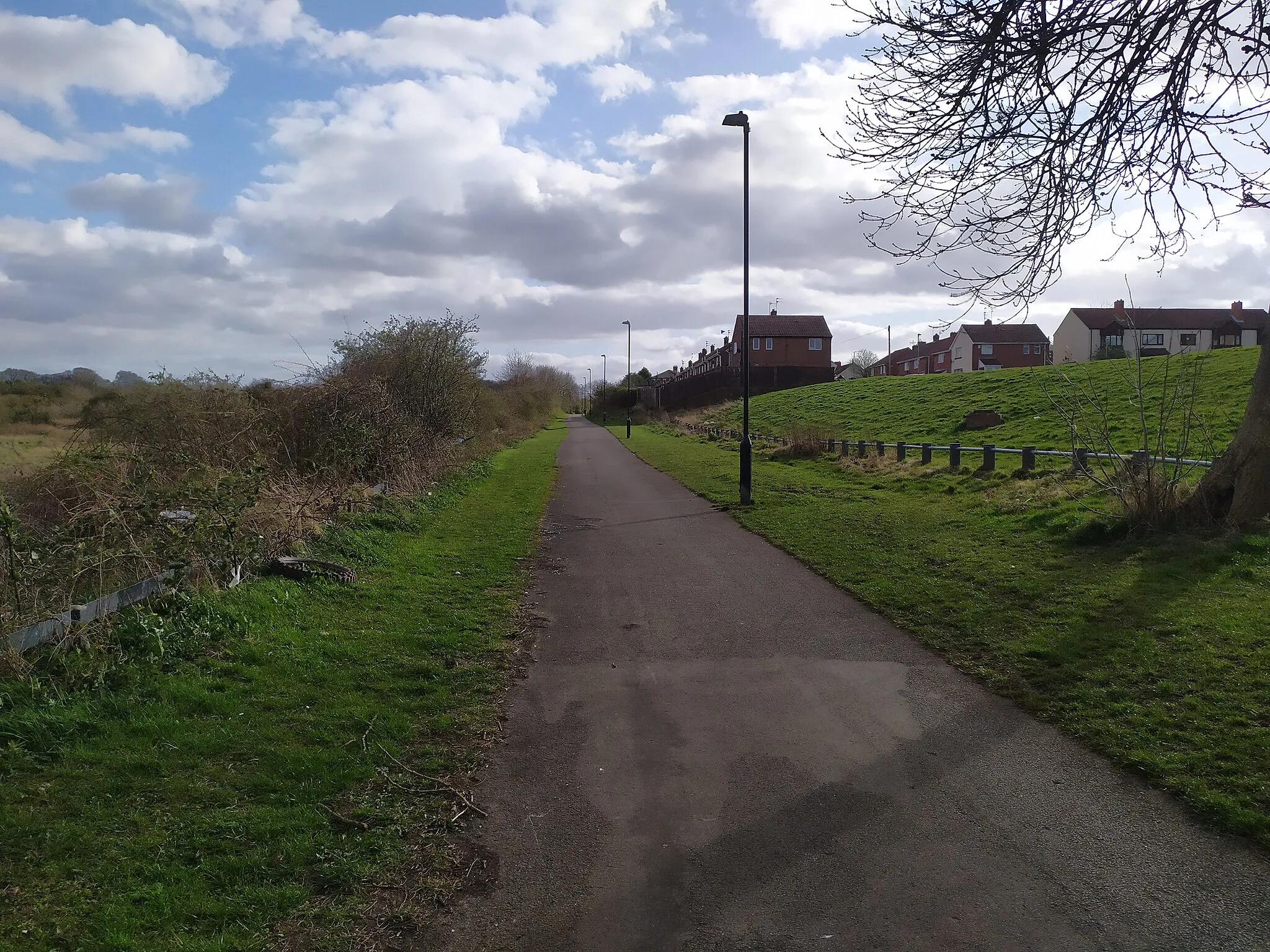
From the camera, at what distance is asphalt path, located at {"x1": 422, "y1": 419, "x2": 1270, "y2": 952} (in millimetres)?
3191

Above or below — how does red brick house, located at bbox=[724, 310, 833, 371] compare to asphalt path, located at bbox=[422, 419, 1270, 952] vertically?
above

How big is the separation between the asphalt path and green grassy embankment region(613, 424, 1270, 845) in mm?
340

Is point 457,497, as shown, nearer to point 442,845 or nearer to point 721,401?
point 442,845

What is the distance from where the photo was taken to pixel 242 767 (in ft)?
15.0

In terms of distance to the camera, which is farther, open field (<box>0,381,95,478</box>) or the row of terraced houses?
the row of terraced houses

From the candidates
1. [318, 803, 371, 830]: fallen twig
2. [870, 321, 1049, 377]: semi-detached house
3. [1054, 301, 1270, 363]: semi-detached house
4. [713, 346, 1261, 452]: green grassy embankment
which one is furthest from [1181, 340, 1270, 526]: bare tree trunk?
[870, 321, 1049, 377]: semi-detached house

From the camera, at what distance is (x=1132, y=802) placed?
4090mm

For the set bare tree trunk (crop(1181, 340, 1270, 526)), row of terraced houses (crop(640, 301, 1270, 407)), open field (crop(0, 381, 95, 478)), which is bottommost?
bare tree trunk (crop(1181, 340, 1270, 526))

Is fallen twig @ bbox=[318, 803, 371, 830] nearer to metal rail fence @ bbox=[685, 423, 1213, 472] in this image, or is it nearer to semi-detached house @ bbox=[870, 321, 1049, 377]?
metal rail fence @ bbox=[685, 423, 1213, 472]

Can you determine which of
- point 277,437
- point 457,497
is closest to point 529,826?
point 277,437

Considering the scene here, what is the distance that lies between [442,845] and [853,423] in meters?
38.3

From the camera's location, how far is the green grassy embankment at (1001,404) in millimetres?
23578

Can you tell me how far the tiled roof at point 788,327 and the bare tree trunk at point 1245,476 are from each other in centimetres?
7692

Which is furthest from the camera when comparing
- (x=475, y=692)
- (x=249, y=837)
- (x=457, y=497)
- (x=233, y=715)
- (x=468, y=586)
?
(x=457, y=497)
